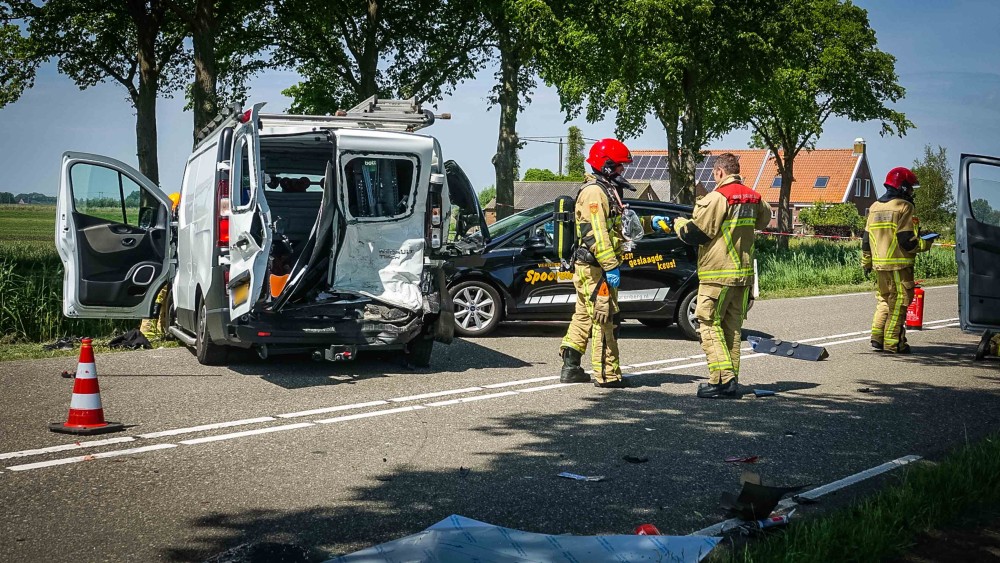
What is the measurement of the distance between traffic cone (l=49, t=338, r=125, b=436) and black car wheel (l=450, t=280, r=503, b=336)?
603cm

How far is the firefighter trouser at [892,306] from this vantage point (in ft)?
38.8

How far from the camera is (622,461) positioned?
6250 mm

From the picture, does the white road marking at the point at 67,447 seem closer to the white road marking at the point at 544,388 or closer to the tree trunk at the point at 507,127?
the white road marking at the point at 544,388

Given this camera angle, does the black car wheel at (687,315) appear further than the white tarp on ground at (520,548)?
Yes

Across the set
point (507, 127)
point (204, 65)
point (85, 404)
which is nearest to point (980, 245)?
point (85, 404)

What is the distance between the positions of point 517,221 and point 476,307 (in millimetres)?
1459

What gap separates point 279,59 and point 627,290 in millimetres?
22969

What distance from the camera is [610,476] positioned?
5.88m

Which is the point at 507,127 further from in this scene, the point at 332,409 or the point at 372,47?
the point at 332,409

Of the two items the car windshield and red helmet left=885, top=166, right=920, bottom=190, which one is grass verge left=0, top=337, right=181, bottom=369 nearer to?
the car windshield

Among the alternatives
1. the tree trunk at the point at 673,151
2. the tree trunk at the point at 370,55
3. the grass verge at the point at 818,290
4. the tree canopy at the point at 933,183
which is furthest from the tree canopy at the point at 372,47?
the tree canopy at the point at 933,183

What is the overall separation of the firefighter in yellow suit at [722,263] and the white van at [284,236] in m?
2.53

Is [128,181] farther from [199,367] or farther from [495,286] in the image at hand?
[495,286]

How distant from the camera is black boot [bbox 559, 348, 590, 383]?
921 centimetres
